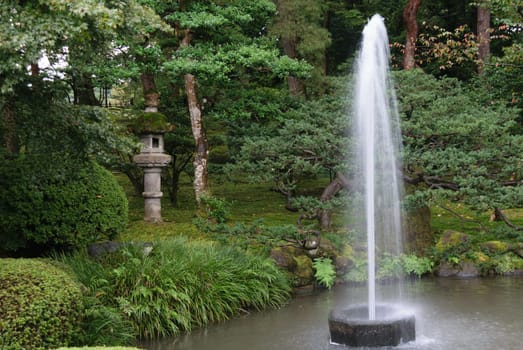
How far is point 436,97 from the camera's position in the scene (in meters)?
14.1

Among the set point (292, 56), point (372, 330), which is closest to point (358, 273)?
point (372, 330)

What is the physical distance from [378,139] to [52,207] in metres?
6.21

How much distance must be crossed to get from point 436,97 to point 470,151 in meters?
2.44

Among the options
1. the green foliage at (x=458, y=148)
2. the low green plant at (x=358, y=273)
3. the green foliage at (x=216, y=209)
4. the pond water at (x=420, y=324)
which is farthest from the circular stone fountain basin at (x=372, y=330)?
the green foliage at (x=216, y=209)

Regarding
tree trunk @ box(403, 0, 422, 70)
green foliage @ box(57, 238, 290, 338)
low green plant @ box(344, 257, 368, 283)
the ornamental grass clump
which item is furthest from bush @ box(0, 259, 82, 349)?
tree trunk @ box(403, 0, 422, 70)

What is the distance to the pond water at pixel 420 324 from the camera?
25.1ft

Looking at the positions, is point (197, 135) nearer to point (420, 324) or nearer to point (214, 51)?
point (214, 51)

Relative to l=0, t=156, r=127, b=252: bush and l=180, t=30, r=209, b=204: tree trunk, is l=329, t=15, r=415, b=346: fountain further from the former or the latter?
l=0, t=156, r=127, b=252: bush

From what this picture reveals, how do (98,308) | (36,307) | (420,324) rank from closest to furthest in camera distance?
(36,307) < (98,308) < (420,324)

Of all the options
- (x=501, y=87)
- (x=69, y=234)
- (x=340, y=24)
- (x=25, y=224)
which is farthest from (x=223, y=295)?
(x=340, y=24)

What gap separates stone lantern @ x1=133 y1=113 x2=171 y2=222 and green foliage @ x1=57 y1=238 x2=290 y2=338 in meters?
3.60

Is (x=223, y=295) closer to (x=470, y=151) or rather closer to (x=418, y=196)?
(x=418, y=196)

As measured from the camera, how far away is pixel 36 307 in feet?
20.0

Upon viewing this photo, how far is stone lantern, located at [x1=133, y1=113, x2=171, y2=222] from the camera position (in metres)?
13.4
